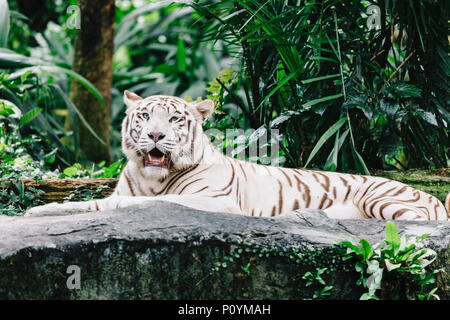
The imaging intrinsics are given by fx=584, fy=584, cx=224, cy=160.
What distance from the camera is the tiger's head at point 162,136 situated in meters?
3.78

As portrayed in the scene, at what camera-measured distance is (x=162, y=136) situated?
3.78 m

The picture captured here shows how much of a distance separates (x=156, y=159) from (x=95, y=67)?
153 inches

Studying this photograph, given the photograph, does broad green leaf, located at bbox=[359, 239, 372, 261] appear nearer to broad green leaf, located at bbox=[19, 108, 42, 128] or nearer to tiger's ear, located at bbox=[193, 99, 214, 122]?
tiger's ear, located at bbox=[193, 99, 214, 122]

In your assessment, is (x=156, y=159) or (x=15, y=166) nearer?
(x=156, y=159)

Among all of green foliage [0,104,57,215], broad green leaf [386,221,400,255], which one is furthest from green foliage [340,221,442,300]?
green foliage [0,104,57,215]

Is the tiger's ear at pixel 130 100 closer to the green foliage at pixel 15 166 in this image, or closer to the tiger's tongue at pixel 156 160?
the tiger's tongue at pixel 156 160

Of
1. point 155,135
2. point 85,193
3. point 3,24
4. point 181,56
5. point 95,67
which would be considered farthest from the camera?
point 181,56

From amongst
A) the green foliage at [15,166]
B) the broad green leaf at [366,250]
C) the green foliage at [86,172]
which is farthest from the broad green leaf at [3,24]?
the broad green leaf at [366,250]

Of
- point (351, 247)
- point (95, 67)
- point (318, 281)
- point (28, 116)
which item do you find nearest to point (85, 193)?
point (28, 116)

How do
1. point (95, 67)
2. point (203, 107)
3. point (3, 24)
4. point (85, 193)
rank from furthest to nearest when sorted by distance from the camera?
1. point (95, 67)
2. point (3, 24)
3. point (85, 193)
4. point (203, 107)

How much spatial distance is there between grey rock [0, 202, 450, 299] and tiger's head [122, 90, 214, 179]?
86cm

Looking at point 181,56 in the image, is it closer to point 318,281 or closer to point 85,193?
point 85,193

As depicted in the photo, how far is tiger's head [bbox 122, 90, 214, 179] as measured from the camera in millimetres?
3781

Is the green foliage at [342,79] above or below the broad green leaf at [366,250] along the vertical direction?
above
